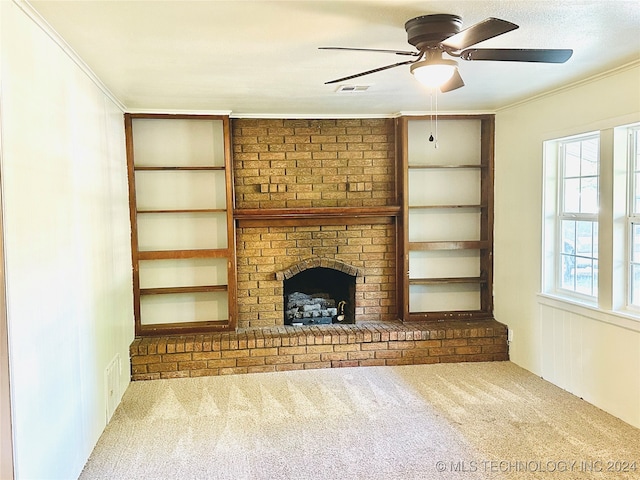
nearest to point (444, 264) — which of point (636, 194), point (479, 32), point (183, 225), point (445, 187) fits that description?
point (445, 187)

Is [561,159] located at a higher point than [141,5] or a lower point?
lower

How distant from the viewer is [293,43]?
2.83m

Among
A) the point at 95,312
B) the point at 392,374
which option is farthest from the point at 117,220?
the point at 392,374

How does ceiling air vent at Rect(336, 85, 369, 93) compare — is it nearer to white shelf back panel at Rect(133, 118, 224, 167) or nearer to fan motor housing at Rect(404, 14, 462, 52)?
fan motor housing at Rect(404, 14, 462, 52)

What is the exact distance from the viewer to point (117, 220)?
419cm

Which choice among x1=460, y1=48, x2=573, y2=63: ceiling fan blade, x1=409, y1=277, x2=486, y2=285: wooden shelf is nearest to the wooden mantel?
x1=409, y1=277, x2=486, y2=285: wooden shelf

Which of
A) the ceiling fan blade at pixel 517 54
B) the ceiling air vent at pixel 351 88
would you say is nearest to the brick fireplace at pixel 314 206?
the ceiling air vent at pixel 351 88

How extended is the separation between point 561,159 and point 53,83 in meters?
4.00

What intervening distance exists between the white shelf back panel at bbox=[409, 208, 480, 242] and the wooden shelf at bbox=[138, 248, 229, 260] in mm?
2103

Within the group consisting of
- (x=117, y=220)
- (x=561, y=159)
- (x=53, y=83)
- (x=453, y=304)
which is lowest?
(x=453, y=304)

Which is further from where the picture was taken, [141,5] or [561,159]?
[561,159]

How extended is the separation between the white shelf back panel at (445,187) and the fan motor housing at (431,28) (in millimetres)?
2901

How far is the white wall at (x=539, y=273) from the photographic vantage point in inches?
138

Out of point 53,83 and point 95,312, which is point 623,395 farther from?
point 53,83
